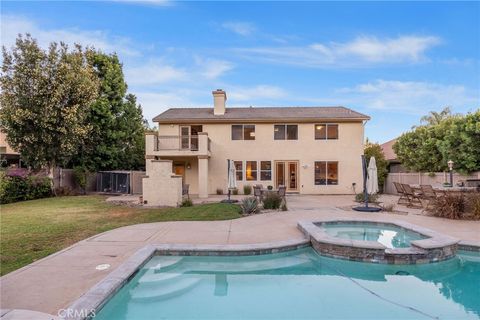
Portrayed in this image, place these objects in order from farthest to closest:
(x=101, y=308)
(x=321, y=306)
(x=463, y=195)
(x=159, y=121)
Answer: (x=159, y=121), (x=463, y=195), (x=321, y=306), (x=101, y=308)

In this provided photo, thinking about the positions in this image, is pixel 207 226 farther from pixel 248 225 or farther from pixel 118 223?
pixel 118 223

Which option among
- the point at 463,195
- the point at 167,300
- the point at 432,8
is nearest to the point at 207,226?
the point at 167,300

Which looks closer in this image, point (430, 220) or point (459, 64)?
point (430, 220)

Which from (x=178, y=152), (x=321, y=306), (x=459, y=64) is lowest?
(x=321, y=306)

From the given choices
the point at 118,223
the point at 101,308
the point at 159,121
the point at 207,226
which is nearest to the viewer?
the point at 101,308

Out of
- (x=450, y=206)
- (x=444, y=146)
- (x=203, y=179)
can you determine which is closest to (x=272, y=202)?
(x=450, y=206)

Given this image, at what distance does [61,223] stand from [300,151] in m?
15.3

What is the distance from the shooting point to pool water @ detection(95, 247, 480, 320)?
443 cm

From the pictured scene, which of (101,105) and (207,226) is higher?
(101,105)

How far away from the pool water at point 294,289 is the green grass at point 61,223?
271 cm

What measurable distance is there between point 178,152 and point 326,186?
1055 cm

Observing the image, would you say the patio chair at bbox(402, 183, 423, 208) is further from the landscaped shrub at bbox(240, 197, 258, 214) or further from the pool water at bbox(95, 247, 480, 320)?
the landscaped shrub at bbox(240, 197, 258, 214)

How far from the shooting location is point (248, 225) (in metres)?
9.43

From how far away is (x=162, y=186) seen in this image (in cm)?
1427
